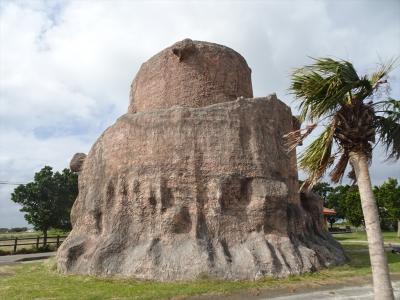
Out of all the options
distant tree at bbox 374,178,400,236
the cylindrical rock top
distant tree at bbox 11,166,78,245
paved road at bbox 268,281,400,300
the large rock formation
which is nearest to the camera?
paved road at bbox 268,281,400,300

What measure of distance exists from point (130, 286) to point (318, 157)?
7692 millimetres

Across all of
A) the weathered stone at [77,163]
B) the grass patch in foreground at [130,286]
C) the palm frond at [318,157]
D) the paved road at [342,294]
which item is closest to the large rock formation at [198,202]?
the grass patch in foreground at [130,286]

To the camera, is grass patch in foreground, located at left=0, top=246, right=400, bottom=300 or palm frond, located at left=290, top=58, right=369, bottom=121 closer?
palm frond, located at left=290, top=58, right=369, bottom=121

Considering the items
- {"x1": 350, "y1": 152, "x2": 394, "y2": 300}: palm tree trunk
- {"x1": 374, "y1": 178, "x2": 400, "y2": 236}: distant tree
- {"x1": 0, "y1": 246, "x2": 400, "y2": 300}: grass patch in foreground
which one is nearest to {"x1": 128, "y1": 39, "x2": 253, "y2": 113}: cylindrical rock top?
{"x1": 0, "y1": 246, "x2": 400, "y2": 300}: grass patch in foreground

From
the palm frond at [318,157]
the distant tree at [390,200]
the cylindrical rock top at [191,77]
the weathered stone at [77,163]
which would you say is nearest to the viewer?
the palm frond at [318,157]

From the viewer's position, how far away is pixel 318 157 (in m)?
7.93

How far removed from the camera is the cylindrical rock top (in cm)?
1800

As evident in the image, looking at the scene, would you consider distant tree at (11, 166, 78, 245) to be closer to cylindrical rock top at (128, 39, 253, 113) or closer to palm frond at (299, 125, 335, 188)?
cylindrical rock top at (128, 39, 253, 113)

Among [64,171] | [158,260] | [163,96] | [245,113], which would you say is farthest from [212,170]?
[64,171]

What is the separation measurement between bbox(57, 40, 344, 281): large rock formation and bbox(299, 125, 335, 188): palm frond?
613 cm

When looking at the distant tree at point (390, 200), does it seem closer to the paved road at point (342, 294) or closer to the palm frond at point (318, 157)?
the paved road at point (342, 294)

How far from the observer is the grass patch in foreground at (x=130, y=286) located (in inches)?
444

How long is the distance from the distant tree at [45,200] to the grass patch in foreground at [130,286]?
22369 mm

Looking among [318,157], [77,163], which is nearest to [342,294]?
[318,157]
